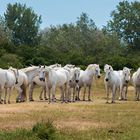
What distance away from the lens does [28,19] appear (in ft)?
357

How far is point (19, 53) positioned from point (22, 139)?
57.7 meters

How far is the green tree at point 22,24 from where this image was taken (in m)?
106

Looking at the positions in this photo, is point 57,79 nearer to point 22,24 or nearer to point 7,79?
point 7,79

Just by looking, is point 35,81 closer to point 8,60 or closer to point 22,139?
point 22,139

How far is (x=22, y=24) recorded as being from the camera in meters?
109

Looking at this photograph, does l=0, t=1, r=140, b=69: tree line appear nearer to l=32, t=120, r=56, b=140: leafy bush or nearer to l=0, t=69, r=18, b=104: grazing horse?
l=0, t=69, r=18, b=104: grazing horse

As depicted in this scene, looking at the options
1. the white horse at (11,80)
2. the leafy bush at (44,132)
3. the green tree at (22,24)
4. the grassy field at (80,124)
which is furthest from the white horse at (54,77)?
the green tree at (22,24)

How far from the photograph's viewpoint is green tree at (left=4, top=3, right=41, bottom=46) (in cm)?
10625

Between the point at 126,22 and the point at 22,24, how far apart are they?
2382 centimetres

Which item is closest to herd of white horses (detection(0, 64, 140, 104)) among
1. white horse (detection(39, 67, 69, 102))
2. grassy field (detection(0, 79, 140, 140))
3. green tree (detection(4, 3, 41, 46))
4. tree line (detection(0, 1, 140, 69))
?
white horse (detection(39, 67, 69, 102))

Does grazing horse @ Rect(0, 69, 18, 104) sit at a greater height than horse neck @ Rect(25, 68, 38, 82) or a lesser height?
lesser

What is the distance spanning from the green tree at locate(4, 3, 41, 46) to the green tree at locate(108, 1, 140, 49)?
1779 cm

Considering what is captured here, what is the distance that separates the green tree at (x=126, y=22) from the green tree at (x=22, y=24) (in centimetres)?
1779

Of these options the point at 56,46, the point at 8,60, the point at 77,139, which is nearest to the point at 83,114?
the point at 77,139
